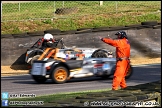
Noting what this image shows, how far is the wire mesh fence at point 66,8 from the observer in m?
35.7

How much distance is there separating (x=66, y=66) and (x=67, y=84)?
0.69 meters

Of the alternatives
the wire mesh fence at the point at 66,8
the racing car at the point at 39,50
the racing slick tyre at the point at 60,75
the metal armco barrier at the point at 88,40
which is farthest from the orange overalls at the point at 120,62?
the wire mesh fence at the point at 66,8

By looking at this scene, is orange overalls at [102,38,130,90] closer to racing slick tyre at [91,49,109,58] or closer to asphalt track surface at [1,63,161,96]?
asphalt track surface at [1,63,161,96]

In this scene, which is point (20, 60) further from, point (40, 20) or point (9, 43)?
point (40, 20)

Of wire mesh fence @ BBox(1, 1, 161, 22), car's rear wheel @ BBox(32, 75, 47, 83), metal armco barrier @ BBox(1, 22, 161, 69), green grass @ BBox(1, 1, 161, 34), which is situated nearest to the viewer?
car's rear wheel @ BBox(32, 75, 47, 83)

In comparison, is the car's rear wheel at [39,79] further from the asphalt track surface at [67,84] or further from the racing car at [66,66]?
the asphalt track surface at [67,84]

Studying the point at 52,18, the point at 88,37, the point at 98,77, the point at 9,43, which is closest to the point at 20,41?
the point at 9,43

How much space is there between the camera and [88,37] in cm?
2798

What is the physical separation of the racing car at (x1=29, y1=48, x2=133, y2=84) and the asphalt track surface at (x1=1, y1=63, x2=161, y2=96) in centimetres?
27

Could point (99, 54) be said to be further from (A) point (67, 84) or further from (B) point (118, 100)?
(B) point (118, 100)

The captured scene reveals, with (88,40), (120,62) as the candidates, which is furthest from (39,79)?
(88,40)

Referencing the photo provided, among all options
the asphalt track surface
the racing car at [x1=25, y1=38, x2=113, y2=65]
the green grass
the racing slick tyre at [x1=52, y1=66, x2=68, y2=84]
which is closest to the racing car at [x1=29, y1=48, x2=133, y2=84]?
the racing slick tyre at [x1=52, y1=66, x2=68, y2=84]

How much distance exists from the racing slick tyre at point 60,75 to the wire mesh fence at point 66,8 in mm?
13977

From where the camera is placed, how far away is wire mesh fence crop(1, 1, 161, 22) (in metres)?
35.7
